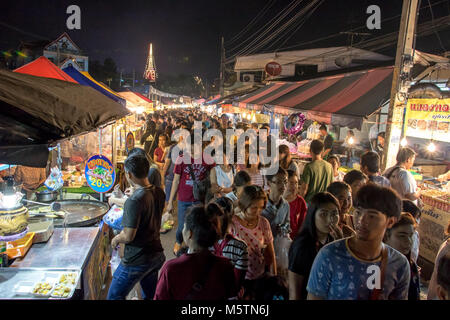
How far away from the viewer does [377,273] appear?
2.08 metres

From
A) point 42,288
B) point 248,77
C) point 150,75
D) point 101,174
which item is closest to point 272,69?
point 248,77

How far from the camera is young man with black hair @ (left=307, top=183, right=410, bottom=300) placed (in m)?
2.05

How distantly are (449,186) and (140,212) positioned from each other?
19.7ft

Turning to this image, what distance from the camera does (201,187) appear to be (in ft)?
17.8

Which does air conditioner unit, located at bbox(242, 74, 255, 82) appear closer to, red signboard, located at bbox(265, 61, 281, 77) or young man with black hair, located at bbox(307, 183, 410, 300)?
red signboard, located at bbox(265, 61, 281, 77)

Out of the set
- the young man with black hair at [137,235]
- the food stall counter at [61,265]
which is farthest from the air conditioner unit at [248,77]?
the young man with black hair at [137,235]

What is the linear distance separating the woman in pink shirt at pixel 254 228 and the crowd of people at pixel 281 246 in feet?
0.03

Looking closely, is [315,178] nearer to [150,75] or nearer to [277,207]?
[277,207]

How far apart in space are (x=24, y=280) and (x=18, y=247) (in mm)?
411

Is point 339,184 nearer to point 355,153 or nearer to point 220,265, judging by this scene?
point 220,265

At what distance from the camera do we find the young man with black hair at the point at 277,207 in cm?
371

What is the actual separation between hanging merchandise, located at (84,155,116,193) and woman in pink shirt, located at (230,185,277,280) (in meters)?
2.73
